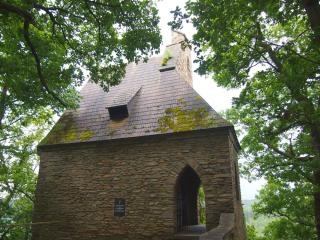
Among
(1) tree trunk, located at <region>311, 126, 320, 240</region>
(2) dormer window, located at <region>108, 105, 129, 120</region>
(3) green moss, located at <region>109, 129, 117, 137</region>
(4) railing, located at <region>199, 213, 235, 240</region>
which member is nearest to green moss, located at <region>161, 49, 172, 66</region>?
(2) dormer window, located at <region>108, 105, 129, 120</region>

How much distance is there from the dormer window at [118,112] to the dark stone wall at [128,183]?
137 cm

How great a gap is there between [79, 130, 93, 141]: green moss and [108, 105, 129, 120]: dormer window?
3.66 feet

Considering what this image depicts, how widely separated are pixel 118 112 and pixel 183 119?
306 cm

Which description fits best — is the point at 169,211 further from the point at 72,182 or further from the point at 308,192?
the point at 308,192

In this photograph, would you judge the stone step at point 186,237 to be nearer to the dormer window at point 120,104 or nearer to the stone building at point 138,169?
the stone building at point 138,169

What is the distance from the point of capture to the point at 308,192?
12.5 metres

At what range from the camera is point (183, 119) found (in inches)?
422

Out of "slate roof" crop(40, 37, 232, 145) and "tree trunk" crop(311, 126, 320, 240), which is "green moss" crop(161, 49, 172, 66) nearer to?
"slate roof" crop(40, 37, 232, 145)

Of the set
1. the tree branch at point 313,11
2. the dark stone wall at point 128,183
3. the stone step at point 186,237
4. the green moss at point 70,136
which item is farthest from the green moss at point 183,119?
the tree branch at point 313,11

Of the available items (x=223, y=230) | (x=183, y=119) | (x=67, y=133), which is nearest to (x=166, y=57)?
(x=183, y=119)

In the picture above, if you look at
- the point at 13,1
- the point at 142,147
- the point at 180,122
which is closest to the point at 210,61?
the point at 180,122

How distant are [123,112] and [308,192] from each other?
8.70 meters

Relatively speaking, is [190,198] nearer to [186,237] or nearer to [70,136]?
[186,237]

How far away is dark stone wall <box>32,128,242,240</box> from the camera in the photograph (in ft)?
31.6
